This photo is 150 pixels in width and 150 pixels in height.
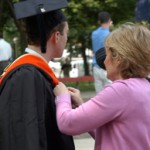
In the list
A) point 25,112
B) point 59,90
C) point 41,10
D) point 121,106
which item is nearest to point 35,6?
point 41,10

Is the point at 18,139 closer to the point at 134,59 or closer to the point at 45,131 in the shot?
the point at 45,131

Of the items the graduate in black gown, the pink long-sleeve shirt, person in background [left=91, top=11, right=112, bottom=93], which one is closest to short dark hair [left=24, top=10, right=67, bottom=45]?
the graduate in black gown

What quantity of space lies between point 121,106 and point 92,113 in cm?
13

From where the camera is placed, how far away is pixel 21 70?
2508mm

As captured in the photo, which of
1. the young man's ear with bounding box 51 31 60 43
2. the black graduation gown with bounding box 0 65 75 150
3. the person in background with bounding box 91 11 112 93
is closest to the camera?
the black graduation gown with bounding box 0 65 75 150

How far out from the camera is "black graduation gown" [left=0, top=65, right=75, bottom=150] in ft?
7.98

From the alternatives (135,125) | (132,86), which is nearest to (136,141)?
(135,125)

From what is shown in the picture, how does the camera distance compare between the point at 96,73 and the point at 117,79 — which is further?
the point at 96,73

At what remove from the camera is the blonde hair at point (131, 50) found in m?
2.51

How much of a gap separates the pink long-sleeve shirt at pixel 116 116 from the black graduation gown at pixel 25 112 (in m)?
0.09

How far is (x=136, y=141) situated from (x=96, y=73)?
6.58 meters

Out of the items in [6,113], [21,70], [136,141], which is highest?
[21,70]

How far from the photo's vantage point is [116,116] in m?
2.47

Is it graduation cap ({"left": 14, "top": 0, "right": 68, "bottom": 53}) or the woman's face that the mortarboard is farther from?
the woman's face
